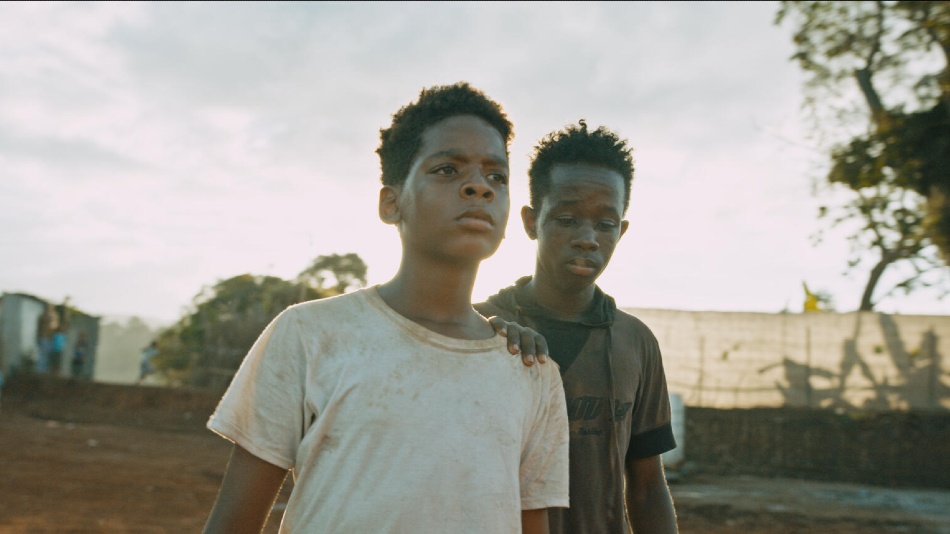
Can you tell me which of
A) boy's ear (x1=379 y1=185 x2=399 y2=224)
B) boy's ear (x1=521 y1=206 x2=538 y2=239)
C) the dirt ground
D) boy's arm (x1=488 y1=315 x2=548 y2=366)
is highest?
boy's ear (x1=521 y1=206 x2=538 y2=239)

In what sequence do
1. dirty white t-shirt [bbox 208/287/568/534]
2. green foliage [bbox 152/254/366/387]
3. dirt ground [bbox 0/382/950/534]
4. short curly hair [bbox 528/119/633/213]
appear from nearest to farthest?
1. dirty white t-shirt [bbox 208/287/568/534]
2. short curly hair [bbox 528/119/633/213]
3. dirt ground [bbox 0/382/950/534]
4. green foliage [bbox 152/254/366/387]

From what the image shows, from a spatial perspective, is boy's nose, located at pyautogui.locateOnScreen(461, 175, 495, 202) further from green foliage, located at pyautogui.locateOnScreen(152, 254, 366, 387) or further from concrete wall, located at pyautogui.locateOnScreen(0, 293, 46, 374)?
concrete wall, located at pyautogui.locateOnScreen(0, 293, 46, 374)

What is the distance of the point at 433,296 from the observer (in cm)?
189

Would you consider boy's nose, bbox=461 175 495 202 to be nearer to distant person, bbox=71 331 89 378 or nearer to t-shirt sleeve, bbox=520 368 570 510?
t-shirt sleeve, bbox=520 368 570 510

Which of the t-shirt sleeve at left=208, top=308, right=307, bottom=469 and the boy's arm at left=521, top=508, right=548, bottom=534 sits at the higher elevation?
the t-shirt sleeve at left=208, top=308, right=307, bottom=469

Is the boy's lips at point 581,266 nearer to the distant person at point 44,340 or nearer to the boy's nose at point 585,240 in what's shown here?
the boy's nose at point 585,240

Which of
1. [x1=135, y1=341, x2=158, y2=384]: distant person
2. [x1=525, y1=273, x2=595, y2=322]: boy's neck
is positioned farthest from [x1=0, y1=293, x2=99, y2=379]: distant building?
[x1=525, y1=273, x2=595, y2=322]: boy's neck

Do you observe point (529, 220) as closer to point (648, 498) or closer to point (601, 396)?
point (601, 396)

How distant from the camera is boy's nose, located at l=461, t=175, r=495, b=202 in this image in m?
1.85

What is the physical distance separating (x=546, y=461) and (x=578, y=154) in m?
1.03

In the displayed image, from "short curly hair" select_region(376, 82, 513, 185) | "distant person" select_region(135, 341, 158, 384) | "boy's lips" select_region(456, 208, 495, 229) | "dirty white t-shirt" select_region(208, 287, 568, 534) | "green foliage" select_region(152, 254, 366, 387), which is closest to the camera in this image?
"dirty white t-shirt" select_region(208, 287, 568, 534)

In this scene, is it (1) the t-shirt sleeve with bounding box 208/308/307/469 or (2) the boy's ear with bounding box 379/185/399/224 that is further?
(2) the boy's ear with bounding box 379/185/399/224

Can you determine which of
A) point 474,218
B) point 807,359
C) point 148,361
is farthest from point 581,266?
point 148,361

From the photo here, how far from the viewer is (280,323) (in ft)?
5.69
